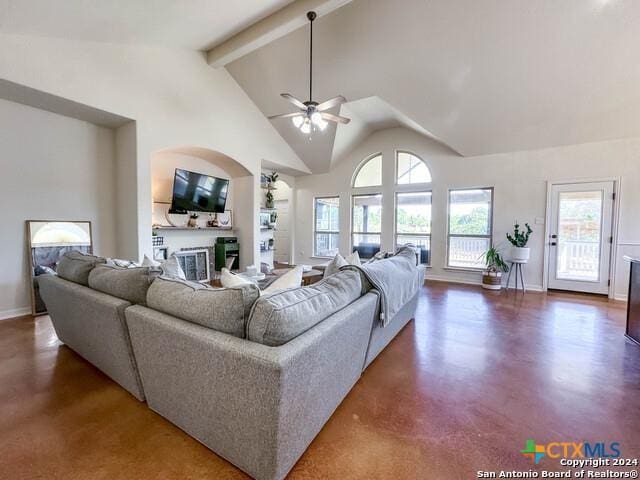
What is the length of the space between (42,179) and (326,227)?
5.43 meters

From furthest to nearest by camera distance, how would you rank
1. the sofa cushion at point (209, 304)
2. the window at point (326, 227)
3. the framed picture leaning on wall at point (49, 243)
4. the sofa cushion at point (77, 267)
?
the window at point (326, 227)
the framed picture leaning on wall at point (49, 243)
the sofa cushion at point (77, 267)
the sofa cushion at point (209, 304)

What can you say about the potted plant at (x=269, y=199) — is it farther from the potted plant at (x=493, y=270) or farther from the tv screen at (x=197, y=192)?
the potted plant at (x=493, y=270)

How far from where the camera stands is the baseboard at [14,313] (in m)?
3.36

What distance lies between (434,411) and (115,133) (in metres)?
5.15

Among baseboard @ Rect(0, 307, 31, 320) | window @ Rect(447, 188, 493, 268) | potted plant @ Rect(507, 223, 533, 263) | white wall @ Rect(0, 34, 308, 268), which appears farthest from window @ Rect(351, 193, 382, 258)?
baseboard @ Rect(0, 307, 31, 320)

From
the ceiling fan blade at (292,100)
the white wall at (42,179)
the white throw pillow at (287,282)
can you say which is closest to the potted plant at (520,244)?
the ceiling fan blade at (292,100)

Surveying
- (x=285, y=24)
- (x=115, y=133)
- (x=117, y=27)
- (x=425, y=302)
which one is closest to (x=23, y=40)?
(x=117, y=27)

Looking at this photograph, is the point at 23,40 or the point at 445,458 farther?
the point at 23,40

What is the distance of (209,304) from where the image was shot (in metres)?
1.33

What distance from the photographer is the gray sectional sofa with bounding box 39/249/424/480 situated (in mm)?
1121

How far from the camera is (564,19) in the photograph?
297cm

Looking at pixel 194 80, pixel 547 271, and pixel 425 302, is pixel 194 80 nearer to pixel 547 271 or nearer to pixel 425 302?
pixel 425 302

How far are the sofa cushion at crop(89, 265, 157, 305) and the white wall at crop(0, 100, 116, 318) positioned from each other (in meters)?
2.45

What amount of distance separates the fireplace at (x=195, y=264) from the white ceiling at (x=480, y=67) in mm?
3215
